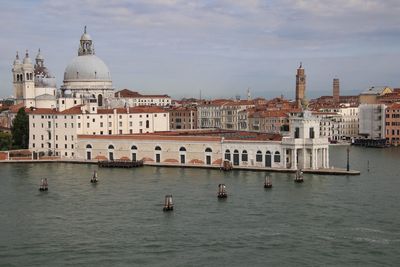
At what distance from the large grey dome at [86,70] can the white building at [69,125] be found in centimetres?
542

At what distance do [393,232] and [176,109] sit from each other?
123ft

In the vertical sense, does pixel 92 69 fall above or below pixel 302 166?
above

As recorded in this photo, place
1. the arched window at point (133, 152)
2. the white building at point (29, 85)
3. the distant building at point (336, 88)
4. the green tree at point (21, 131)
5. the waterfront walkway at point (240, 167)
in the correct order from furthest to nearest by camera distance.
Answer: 1. the distant building at point (336, 88)
2. the white building at point (29, 85)
3. the green tree at point (21, 131)
4. the arched window at point (133, 152)
5. the waterfront walkway at point (240, 167)

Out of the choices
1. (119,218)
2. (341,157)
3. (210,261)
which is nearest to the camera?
(210,261)

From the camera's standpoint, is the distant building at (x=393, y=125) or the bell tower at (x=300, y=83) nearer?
the distant building at (x=393, y=125)

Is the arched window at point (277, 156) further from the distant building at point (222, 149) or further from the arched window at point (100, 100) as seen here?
the arched window at point (100, 100)

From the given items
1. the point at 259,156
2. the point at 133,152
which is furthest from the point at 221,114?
the point at 259,156

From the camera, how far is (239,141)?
26453 millimetres

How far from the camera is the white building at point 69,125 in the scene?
31.2 meters

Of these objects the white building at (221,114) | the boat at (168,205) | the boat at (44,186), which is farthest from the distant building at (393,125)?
the boat at (168,205)

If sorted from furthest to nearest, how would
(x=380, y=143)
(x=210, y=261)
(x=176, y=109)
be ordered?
(x=176, y=109)
(x=380, y=143)
(x=210, y=261)

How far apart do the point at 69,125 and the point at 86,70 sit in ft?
26.6

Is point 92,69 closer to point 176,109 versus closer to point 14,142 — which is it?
point 14,142

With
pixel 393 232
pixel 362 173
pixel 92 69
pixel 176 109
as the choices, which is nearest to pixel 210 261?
pixel 393 232
